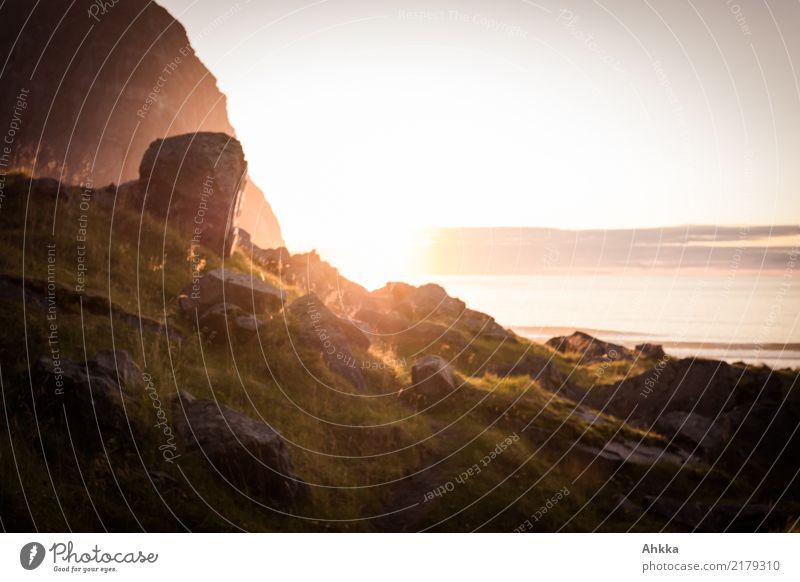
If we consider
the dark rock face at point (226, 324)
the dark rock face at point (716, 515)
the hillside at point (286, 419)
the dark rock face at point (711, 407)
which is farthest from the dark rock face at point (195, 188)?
the dark rock face at point (716, 515)

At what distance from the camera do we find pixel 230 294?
2073 cm

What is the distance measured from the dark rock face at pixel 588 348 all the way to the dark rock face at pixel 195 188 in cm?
1923

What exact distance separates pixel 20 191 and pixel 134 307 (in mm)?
6576

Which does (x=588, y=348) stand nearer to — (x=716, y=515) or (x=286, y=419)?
(x=716, y=515)

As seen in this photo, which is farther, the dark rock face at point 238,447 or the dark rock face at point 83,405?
the dark rock face at point 238,447

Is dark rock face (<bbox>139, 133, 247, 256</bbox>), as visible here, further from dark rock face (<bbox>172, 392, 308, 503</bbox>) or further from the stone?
the stone

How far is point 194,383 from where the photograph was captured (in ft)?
53.7

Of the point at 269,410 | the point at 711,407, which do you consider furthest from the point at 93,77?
the point at 711,407

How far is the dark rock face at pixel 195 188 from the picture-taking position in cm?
2581

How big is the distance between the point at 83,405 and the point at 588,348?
3059 centimetres

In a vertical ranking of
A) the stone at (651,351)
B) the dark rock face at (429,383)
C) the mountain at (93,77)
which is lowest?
the dark rock face at (429,383)

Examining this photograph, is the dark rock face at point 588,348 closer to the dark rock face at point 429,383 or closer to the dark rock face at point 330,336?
the dark rock face at point 429,383

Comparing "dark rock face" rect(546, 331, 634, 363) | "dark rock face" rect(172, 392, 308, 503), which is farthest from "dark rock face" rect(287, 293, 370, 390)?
"dark rock face" rect(546, 331, 634, 363)
